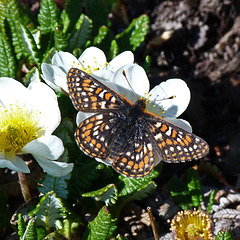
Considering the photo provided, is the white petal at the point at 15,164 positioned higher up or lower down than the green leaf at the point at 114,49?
lower down

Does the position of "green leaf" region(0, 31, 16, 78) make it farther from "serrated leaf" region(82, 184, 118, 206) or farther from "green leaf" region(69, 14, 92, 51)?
"serrated leaf" region(82, 184, 118, 206)

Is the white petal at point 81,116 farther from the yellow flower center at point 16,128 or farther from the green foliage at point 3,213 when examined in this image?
the green foliage at point 3,213

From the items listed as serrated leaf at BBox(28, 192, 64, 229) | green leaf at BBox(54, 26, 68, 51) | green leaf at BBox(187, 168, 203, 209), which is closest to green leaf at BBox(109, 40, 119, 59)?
green leaf at BBox(54, 26, 68, 51)

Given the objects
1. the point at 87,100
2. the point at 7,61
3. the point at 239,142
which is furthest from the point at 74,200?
the point at 239,142

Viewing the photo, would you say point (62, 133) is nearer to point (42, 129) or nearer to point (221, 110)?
point (42, 129)

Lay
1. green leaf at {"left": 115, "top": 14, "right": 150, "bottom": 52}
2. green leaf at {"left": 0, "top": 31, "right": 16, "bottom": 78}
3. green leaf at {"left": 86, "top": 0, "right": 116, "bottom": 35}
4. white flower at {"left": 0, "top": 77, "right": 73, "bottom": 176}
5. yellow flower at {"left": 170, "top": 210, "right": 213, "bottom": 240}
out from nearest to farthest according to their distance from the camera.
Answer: white flower at {"left": 0, "top": 77, "right": 73, "bottom": 176}, yellow flower at {"left": 170, "top": 210, "right": 213, "bottom": 240}, green leaf at {"left": 0, "top": 31, "right": 16, "bottom": 78}, green leaf at {"left": 115, "top": 14, "right": 150, "bottom": 52}, green leaf at {"left": 86, "top": 0, "right": 116, "bottom": 35}

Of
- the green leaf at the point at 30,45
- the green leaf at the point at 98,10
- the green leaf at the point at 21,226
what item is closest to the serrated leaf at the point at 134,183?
the green leaf at the point at 21,226

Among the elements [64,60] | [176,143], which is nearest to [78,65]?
[64,60]
